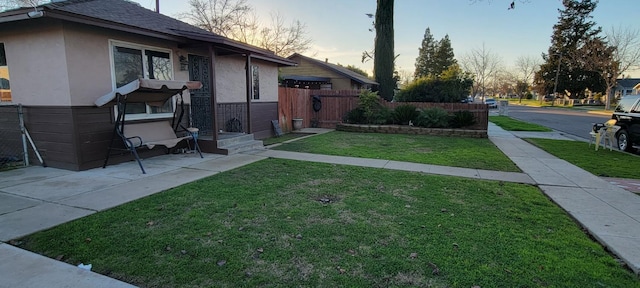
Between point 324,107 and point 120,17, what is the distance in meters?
10.3

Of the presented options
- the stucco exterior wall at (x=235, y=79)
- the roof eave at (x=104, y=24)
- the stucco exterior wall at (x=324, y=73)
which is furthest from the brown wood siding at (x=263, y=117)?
the stucco exterior wall at (x=324, y=73)

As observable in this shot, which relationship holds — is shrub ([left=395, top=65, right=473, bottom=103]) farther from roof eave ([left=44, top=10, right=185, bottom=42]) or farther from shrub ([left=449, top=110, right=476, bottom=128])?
roof eave ([left=44, top=10, right=185, bottom=42])

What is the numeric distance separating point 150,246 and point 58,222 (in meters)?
1.51

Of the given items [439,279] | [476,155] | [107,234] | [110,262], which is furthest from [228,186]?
[476,155]

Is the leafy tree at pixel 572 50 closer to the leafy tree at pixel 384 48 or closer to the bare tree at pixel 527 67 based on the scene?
the bare tree at pixel 527 67

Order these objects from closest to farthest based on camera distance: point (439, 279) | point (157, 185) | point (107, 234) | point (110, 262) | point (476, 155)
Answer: point (439, 279), point (110, 262), point (107, 234), point (157, 185), point (476, 155)

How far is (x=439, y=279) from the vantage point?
2773mm

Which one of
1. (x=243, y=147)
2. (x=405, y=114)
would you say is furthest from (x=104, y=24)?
(x=405, y=114)

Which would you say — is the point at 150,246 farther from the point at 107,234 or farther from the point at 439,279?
the point at 439,279

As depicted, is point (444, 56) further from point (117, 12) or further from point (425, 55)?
point (117, 12)

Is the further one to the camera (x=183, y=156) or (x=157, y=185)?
(x=183, y=156)

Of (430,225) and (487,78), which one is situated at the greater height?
(487,78)

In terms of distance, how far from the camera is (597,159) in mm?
8578

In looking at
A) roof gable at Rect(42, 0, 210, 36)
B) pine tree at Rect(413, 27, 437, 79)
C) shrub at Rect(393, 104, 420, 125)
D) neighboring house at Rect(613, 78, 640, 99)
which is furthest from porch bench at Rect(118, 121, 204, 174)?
neighboring house at Rect(613, 78, 640, 99)
